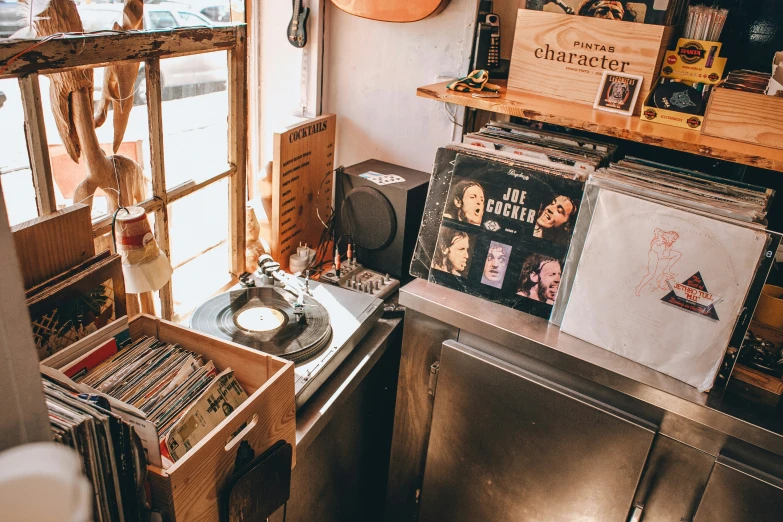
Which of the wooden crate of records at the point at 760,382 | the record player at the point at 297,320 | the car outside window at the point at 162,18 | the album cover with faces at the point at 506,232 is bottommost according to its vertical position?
the record player at the point at 297,320

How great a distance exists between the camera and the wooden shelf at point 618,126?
1379mm

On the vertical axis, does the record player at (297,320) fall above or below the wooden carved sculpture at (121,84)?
below

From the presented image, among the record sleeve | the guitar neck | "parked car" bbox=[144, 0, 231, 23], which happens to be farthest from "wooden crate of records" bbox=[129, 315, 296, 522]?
the guitar neck

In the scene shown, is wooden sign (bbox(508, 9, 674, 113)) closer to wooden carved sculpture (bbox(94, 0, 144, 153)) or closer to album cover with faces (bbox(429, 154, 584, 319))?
album cover with faces (bbox(429, 154, 584, 319))

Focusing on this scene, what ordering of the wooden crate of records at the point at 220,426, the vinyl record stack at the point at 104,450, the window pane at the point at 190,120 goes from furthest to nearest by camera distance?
the window pane at the point at 190,120, the wooden crate of records at the point at 220,426, the vinyl record stack at the point at 104,450

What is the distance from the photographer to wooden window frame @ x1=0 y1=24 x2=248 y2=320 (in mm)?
1193

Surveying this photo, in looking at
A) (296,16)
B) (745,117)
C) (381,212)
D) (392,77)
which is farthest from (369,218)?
(745,117)

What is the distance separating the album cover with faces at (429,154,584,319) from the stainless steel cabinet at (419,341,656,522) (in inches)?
8.2

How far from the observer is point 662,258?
1.40 meters

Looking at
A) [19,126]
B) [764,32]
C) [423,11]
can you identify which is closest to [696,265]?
[764,32]

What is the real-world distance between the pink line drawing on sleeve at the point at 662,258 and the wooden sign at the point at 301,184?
1.27 m

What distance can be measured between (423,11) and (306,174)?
736mm

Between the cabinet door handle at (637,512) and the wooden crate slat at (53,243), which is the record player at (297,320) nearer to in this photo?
the wooden crate slat at (53,243)

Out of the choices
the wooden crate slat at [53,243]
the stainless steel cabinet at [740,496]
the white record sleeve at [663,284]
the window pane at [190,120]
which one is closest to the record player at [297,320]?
the wooden crate slat at [53,243]
